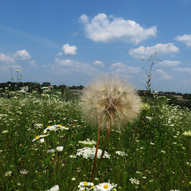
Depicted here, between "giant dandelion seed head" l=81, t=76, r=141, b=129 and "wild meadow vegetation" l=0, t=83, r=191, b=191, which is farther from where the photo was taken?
"wild meadow vegetation" l=0, t=83, r=191, b=191

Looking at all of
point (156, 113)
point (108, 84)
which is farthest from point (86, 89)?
point (156, 113)

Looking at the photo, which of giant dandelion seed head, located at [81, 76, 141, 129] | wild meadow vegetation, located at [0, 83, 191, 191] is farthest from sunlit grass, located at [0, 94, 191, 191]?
giant dandelion seed head, located at [81, 76, 141, 129]

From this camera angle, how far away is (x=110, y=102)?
6.51 ft

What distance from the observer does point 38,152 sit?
3688 millimetres

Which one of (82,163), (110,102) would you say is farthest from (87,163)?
(110,102)

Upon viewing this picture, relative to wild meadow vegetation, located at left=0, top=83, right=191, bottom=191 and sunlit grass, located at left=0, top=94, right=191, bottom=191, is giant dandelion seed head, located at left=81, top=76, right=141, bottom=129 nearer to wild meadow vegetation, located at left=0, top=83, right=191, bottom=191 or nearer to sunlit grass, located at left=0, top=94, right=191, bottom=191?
wild meadow vegetation, located at left=0, top=83, right=191, bottom=191

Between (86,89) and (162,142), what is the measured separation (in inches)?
138

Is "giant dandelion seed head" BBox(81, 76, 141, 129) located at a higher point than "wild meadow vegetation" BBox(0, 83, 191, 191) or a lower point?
higher

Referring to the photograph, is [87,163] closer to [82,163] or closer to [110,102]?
[82,163]

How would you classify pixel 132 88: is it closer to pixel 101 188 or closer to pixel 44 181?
pixel 101 188

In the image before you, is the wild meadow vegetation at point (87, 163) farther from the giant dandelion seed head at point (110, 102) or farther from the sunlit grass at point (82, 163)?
the giant dandelion seed head at point (110, 102)

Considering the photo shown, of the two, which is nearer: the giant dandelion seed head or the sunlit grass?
the giant dandelion seed head

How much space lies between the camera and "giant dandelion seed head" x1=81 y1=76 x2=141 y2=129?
2014 mm

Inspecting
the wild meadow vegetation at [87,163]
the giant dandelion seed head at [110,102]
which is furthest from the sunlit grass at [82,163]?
the giant dandelion seed head at [110,102]
